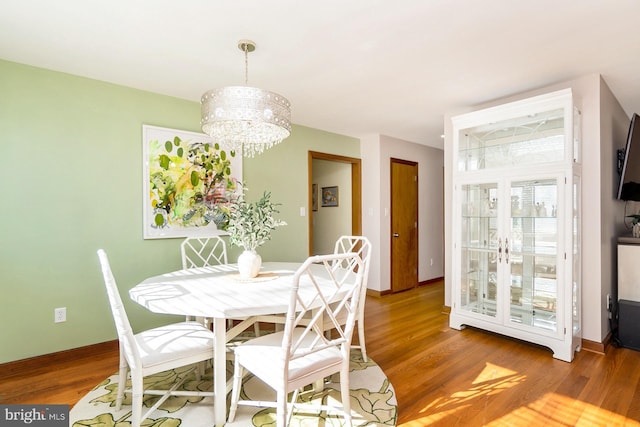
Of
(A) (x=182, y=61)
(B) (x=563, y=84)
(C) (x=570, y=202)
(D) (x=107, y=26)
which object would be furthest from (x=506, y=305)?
(D) (x=107, y=26)

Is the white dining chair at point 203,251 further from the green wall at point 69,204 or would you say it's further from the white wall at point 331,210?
the white wall at point 331,210

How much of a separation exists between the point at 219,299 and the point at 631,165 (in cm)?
377

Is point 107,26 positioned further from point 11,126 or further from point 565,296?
point 565,296

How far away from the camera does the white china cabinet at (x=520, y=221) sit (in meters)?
2.69

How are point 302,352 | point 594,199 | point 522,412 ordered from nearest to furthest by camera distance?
point 302,352 → point 522,412 → point 594,199

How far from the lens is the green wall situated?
2455 mm

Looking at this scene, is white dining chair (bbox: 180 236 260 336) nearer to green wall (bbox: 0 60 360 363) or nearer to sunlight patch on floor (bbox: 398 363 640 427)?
green wall (bbox: 0 60 360 363)

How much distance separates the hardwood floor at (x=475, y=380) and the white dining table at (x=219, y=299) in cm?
93

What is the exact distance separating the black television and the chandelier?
3.09 metres

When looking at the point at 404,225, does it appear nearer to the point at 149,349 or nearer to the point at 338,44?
the point at 338,44

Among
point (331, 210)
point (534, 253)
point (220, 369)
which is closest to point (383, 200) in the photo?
point (331, 210)

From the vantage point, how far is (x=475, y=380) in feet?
7.63

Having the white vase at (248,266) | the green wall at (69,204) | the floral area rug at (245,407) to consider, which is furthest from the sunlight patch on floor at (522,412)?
the green wall at (69,204)

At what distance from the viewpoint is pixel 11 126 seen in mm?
2447
